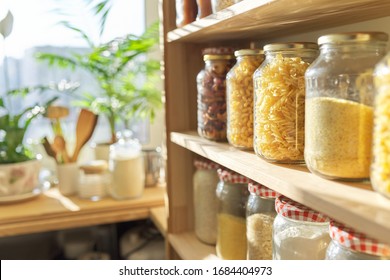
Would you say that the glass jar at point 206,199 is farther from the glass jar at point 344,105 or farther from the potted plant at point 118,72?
the potted plant at point 118,72

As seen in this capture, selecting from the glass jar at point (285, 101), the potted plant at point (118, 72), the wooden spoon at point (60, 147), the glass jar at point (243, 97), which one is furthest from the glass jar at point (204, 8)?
the wooden spoon at point (60, 147)

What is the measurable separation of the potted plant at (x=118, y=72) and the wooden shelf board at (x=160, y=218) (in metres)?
0.42

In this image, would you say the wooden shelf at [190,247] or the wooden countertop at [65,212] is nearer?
the wooden shelf at [190,247]

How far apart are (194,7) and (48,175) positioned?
1104mm

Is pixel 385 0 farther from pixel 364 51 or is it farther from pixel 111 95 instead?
pixel 111 95

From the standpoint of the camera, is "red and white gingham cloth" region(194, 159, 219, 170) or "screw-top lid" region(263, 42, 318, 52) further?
"red and white gingham cloth" region(194, 159, 219, 170)

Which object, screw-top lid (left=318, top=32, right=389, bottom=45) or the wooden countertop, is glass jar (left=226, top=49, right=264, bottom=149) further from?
the wooden countertop

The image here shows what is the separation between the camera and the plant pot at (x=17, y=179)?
56.1 inches

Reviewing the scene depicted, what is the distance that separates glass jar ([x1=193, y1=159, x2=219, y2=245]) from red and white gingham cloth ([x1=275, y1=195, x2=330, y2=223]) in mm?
404

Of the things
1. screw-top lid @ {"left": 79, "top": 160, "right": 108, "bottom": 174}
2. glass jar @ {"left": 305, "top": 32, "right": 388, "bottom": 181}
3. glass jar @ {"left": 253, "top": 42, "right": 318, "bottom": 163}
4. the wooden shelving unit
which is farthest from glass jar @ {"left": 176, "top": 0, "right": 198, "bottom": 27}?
screw-top lid @ {"left": 79, "top": 160, "right": 108, "bottom": 174}

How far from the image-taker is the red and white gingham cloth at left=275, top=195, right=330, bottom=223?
2.15 feet

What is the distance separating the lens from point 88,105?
5.93ft

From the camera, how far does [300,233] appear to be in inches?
26.4

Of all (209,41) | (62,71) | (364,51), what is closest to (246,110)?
(364,51)
